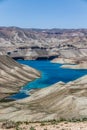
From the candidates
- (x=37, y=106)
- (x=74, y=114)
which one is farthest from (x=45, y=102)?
(x=74, y=114)

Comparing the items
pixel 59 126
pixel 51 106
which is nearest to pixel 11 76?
pixel 51 106

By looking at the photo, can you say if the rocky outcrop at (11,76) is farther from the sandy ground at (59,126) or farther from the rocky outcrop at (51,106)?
the sandy ground at (59,126)

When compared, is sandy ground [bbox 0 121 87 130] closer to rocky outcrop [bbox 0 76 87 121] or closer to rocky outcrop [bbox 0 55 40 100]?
rocky outcrop [bbox 0 76 87 121]

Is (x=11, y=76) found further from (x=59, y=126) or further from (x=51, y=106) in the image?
(x=59, y=126)

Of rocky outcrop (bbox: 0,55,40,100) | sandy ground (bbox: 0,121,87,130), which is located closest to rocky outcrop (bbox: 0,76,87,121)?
rocky outcrop (bbox: 0,55,40,100)

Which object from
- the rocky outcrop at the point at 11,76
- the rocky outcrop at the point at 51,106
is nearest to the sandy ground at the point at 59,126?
the rocky outcrop at the point at 51,106
